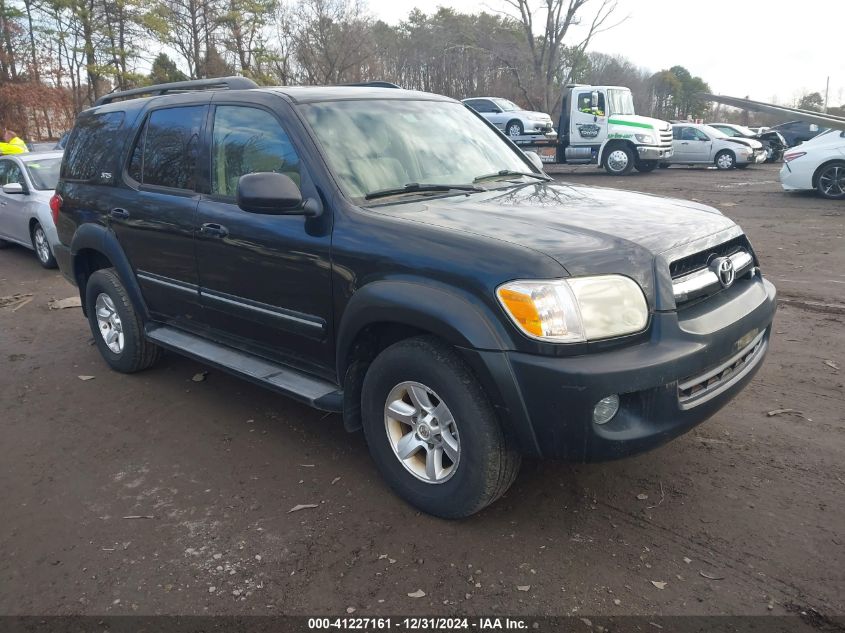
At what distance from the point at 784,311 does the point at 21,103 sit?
34.5 meters

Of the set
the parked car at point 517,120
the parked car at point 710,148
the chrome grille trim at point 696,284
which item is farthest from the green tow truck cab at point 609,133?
the chrome grille trim at point 696,284

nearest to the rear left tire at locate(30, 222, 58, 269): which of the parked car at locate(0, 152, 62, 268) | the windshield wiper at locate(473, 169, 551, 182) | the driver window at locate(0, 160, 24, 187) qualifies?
the parked car at locate(0, 152, 62, 268)

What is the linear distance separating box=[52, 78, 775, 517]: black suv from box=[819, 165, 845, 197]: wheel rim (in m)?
12.0

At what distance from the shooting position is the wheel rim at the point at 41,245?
31.0ft

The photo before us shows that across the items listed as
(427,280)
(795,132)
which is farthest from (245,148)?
(795,132)

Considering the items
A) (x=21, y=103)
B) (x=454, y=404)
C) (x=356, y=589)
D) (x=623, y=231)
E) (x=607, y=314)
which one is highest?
(x=21, y=103)

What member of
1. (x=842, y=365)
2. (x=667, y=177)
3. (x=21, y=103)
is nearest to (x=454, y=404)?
(x=842, y=365)

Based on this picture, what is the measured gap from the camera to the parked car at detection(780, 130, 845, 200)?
534 inches

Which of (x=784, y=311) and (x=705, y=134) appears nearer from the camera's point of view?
(x=784, y=311)

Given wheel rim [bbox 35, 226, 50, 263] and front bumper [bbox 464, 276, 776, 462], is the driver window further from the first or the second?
front bumper [bbox 464, 276, 776, 462]

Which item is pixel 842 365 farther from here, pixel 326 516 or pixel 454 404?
pixel 326 516

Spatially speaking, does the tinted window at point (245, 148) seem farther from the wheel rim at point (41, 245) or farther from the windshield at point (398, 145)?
the wheel rim at point (41, 245)

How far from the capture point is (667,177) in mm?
20359

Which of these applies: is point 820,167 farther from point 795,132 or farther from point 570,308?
point 795,132
